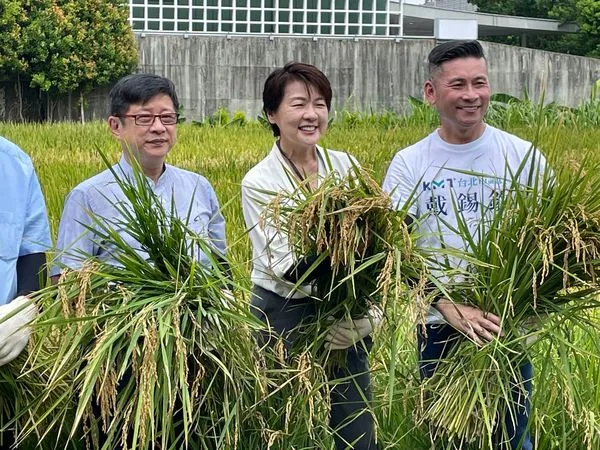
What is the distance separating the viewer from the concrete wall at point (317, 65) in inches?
571

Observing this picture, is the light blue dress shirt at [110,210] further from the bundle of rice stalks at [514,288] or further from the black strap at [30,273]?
the bundle of rice stalks at [514,288]

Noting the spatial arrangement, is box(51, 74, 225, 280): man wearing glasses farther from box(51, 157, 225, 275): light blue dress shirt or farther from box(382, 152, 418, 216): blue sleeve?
box(382, 152, 418, 216): blue sleeve

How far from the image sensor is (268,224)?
2197 millimetres

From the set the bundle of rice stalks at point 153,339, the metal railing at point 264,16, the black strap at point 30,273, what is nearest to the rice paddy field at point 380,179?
the bundle of rice stalks at point 153,339

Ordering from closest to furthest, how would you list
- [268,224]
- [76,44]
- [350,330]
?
[268,224] < [350,330] < [76,44]

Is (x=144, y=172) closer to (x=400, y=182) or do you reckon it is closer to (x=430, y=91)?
(x=400, y=182)

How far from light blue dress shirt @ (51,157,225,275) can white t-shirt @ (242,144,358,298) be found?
0.10 m

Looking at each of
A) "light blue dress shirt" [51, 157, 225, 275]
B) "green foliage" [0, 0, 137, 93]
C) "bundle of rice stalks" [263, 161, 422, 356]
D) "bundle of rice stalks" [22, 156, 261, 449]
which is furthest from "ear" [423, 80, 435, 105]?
"green foliage" [0, 0, 137, 93]

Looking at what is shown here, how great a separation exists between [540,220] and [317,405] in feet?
2.32

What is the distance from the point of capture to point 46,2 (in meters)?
14.4

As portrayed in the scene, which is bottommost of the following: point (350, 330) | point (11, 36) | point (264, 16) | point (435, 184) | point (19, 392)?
point (19, 392)

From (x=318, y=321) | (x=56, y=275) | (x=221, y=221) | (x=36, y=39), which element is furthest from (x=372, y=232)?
(x=36, y=39)

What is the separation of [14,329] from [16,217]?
0.32m

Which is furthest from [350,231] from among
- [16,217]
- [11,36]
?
[11,36]
